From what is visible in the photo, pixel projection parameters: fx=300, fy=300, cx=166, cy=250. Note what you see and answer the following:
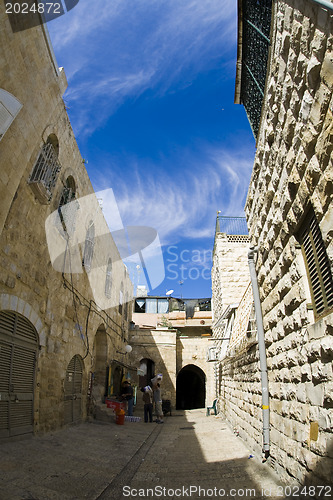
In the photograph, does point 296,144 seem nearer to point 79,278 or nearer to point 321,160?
point 321,160

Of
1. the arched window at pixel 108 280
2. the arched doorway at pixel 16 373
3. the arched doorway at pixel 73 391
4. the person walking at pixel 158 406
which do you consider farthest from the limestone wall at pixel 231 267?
the arched doorway at pixel 16 373

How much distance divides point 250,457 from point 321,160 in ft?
14.5

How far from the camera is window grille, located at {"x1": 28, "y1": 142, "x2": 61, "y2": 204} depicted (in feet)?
18.2

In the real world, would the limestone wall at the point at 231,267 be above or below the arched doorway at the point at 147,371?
above

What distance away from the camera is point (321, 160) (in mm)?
2295

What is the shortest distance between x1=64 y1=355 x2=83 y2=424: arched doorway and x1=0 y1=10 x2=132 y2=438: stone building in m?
0.02

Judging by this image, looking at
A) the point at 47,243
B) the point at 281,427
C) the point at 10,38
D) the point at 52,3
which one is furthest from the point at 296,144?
the point at 47,243

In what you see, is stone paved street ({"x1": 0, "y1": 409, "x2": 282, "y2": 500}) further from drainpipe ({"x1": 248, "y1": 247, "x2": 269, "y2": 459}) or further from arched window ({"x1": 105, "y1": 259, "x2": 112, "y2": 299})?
arched window ({"x1": 105, "y1": 259, "x2": 112, "y2": 299})

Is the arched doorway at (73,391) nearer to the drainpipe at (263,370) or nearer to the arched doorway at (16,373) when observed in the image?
the arched doorway at (16,373)

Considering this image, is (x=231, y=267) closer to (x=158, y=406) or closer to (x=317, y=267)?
(x=158, y=406)

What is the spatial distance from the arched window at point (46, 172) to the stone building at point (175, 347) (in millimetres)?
12141

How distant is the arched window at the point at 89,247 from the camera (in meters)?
9.17

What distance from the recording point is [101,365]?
1135 cm

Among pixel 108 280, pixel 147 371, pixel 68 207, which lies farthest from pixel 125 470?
pixel 147 371
